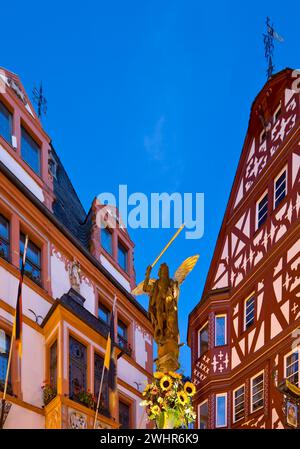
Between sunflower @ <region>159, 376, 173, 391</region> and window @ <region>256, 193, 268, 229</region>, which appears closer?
sunflower @ <region>159, 376, 173, 391</region>

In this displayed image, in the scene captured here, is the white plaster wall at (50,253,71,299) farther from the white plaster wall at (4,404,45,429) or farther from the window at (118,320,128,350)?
the window at (118,320,128,350)

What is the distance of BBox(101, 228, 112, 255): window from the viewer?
25.3 m

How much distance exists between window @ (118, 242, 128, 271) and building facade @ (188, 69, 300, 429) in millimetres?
2839

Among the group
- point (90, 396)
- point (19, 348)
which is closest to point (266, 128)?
point (90, 396)

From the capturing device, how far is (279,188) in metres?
23.0

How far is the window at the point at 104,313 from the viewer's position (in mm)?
23500

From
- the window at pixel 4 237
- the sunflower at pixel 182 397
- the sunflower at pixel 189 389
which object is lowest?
the sunflower at pixel 182 397

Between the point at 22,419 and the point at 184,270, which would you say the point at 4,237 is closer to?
the point at 22,419

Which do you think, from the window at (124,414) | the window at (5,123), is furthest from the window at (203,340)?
the window at (5,123)

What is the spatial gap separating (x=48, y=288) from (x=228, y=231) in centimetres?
825

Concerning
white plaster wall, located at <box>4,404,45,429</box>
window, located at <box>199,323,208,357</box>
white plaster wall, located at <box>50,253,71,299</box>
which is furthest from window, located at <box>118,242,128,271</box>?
white plaster wall, located at <box>4,404,45,429</box>

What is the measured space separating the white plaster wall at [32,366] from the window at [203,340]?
7.95m

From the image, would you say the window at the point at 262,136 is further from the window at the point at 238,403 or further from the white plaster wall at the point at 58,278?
the white plaster wall at the point at 58,278
